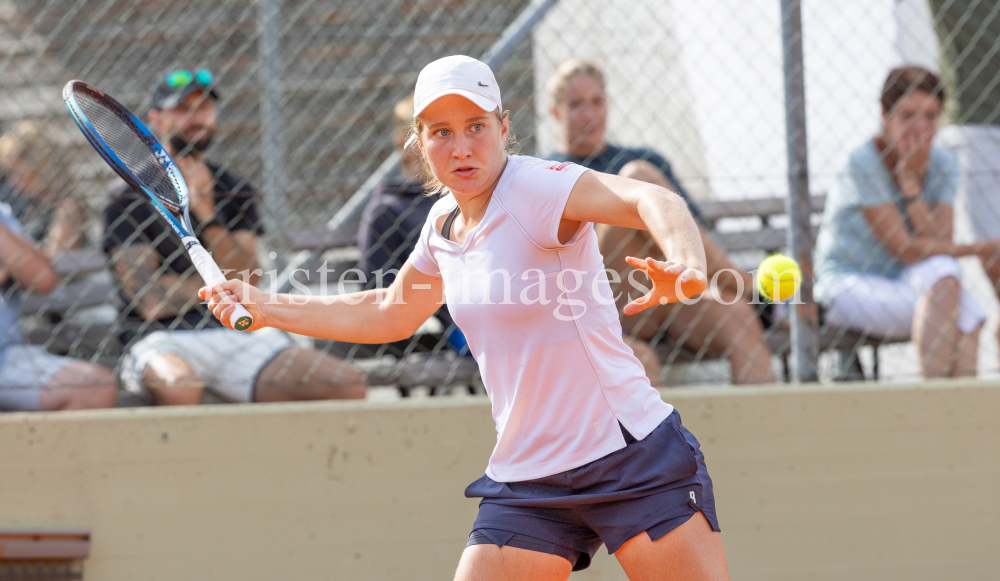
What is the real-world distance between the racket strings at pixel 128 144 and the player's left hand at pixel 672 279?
1.38m

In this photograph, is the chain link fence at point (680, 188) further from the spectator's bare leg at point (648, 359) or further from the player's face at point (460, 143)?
the player's face at point (460, 143)

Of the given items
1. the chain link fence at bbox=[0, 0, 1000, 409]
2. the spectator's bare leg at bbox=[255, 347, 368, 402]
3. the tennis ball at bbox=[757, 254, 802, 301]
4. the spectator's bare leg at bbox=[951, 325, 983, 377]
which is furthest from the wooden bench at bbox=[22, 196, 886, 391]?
the tennis ball at bbox=[757, 254, 802, 301]

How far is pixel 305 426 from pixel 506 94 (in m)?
2.94

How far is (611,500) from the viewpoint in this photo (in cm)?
184

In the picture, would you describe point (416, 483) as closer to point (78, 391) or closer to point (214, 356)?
point (214, 356)

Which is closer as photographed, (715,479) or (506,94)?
(715,479)

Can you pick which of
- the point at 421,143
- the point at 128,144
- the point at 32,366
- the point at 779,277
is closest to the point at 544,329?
the point at 421,143

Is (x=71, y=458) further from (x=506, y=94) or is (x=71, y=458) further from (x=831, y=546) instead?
(x=506, y=94)

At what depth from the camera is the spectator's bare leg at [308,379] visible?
10.2 feet

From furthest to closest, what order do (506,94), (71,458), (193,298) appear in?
(506,94) → (193,298) → (71,458)

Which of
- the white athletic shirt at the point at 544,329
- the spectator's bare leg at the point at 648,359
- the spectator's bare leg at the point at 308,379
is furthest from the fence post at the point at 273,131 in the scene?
the white athletic shirt at the point at 544,329

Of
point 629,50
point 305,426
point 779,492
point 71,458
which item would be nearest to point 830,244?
point 779,492

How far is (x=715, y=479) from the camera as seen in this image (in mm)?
3102

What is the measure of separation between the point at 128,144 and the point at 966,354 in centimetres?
293
